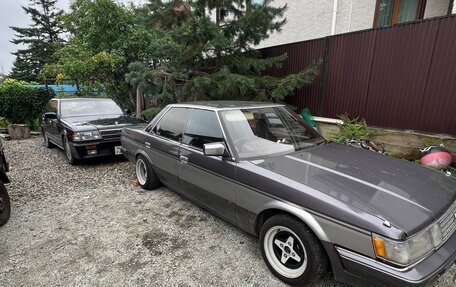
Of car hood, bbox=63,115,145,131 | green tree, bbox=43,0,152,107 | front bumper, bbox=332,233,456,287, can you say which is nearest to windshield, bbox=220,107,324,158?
front bumper, bbox=332,233,456,287

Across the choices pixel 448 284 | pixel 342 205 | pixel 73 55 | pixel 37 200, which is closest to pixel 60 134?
pixel 37 200

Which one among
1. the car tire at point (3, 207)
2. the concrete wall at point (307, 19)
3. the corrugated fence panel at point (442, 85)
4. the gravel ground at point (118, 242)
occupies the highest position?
the concrete wall at point (307, 19)

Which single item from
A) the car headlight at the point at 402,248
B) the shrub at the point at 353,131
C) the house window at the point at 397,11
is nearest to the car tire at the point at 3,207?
the car headlight at the point at 402,248

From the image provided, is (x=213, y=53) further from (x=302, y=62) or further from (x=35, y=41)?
(x=35, y=41)

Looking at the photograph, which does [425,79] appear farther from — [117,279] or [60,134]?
[60,134]

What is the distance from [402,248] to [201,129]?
7.20ft

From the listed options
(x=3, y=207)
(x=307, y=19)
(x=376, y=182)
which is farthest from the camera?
(x=307, y=19)

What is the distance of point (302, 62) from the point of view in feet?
19.9

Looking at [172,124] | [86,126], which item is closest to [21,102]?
[86,126]

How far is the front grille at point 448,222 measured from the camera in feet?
6.09

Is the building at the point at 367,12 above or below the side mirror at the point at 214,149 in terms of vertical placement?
above

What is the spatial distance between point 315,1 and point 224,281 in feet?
A: 25.8

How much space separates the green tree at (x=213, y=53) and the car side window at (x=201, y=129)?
89.9 inches

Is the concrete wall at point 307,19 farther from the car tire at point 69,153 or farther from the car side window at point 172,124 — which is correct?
the car tire at point 69,153
